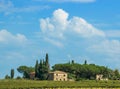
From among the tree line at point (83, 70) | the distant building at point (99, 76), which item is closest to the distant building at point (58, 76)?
the tree line at point (83, 70)

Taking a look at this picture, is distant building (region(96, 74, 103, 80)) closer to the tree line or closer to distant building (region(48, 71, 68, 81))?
the tree line

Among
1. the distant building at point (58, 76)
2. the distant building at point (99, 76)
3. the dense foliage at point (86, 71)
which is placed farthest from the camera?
the dense foliage at point (86, 71)

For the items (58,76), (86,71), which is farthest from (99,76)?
(58,76)

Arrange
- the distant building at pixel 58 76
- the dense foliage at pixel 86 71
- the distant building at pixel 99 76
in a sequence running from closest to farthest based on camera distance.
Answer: the distant building at pixel 58 76 < the distant building at pixel 99 76 < the dense foliage at pixel 86 71

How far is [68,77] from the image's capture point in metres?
166

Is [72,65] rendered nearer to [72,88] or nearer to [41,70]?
[41,70]

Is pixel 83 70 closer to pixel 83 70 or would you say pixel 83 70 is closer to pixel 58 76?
pixel 83 70

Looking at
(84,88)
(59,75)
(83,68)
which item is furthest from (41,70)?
(84,88)

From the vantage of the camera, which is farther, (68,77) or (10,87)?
(68,77)

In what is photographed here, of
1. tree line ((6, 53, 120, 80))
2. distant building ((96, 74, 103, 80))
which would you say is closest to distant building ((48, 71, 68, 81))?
tree line ((6, 53, 120, 80))

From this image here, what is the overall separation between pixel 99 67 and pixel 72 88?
9052 centimetres

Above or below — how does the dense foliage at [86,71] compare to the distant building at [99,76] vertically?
above

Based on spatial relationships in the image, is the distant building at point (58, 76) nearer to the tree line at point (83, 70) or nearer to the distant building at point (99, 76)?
the tree line at point (83, 70)

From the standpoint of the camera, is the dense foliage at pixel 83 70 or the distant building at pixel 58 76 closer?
the distant building at pixel 58 76
